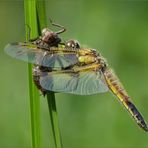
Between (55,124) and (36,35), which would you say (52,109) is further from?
(36,35)

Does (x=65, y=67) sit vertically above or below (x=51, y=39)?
below

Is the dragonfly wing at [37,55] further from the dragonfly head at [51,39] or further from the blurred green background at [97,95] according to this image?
the blurred green background at [97,95]

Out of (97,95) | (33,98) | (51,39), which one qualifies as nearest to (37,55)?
(51,39)

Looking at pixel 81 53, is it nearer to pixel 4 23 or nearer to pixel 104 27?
pixel 104 27

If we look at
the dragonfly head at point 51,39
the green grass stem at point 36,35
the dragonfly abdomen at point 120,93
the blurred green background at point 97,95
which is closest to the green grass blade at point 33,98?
the green grass stem at point 36,35

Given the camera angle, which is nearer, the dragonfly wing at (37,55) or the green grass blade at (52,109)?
the green grass blade at (52,109)

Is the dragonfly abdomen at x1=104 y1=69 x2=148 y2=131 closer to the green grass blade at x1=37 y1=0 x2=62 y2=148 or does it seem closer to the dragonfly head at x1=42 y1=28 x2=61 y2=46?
the dragonfly head at x1=42 y1=28 x2=61 y2=46

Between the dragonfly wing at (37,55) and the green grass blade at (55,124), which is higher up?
the dragonfly wing at (37,55)

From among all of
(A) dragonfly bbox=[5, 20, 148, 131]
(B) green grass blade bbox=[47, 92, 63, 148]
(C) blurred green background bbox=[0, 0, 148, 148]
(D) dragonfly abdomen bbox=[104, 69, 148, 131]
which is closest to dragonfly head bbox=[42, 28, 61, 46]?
(A) dragonfly bbox=[5, 20, 148, 131]
